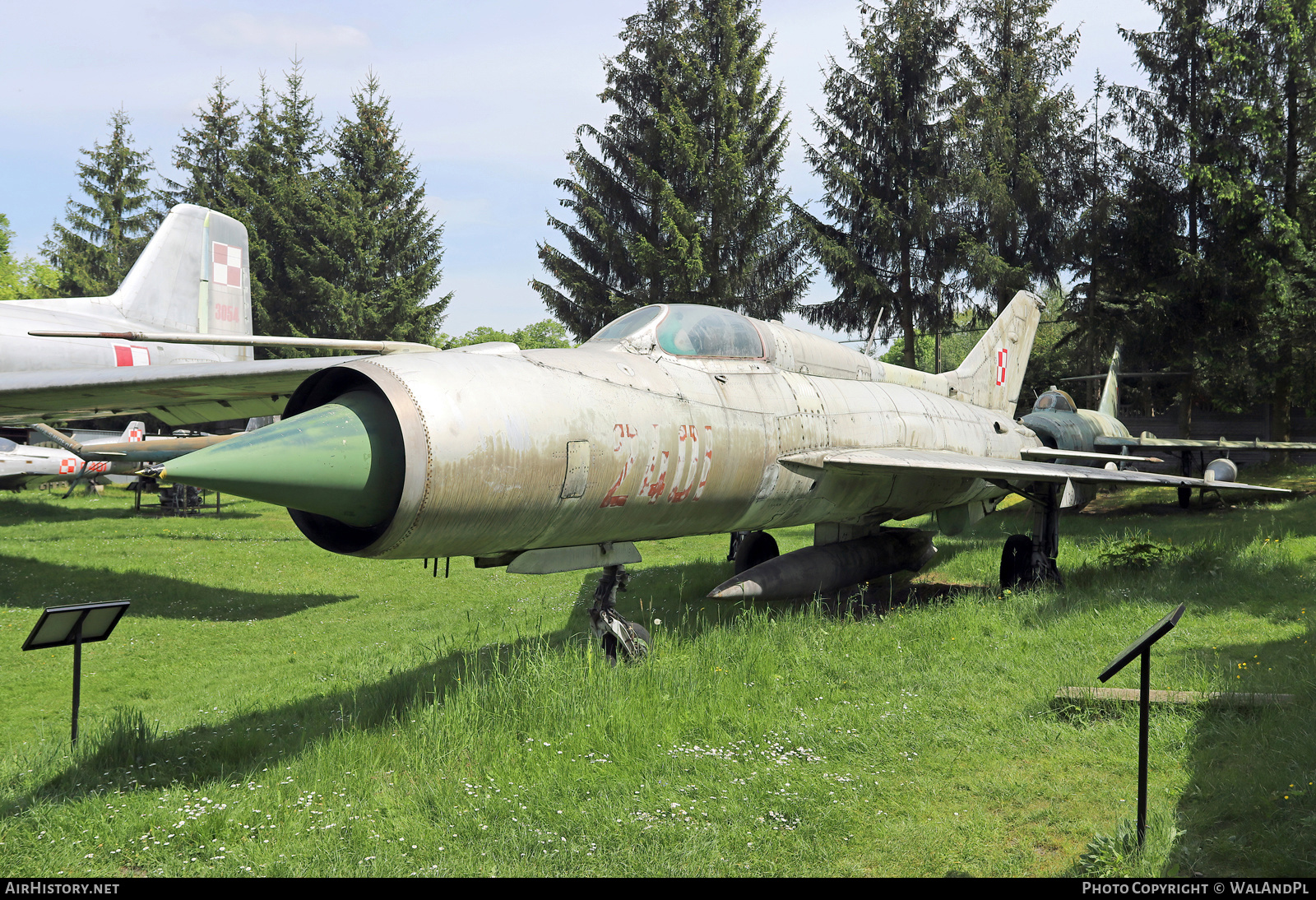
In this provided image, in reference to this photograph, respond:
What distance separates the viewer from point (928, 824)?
427 cm

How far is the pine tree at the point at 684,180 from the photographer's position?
2547 cm

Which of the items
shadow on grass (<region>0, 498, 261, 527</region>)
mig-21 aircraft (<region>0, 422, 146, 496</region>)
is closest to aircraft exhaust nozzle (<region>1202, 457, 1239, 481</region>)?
shadow on grass (<region>0, 498, 261, 527</region>)

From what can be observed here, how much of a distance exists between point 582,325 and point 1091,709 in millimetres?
22279

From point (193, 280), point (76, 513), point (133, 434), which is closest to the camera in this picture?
point (193, 280)

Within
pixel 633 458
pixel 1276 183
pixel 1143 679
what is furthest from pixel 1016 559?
pixel 1276 183

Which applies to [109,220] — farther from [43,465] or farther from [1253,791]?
[1253,791]

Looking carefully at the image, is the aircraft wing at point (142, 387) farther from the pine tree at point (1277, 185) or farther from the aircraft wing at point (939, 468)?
the pine tree at point (1277, 185)

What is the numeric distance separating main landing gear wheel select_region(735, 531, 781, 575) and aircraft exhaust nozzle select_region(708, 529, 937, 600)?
1788 millimetres

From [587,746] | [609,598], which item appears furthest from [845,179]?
[587,746]

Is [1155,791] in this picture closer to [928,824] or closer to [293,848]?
[928,824]

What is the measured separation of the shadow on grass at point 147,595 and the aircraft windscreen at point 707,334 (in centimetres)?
690

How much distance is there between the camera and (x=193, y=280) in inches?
653

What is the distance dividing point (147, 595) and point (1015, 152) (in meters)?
26.1

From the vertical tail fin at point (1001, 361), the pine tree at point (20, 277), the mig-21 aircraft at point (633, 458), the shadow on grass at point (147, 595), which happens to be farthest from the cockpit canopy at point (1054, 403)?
the pine tree at point (20, 277)
